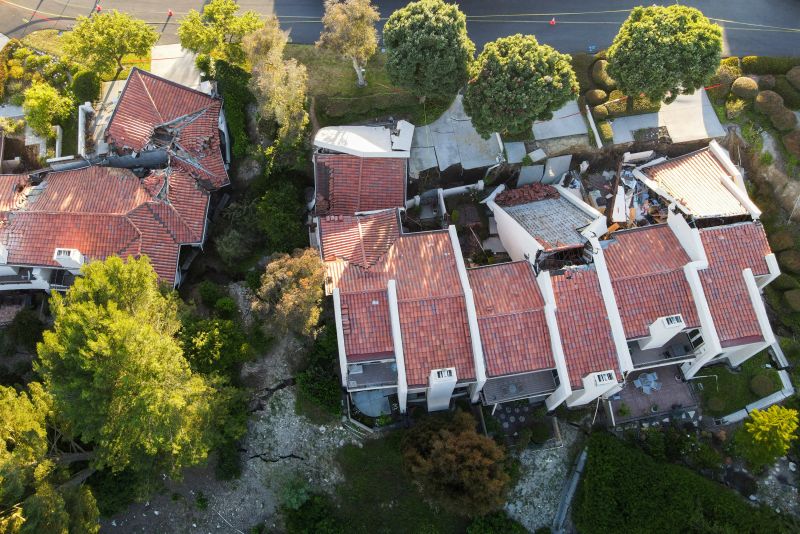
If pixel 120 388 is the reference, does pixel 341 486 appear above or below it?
below

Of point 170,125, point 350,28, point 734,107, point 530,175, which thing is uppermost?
point 350,28

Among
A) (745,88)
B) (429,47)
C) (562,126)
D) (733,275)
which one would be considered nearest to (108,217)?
(429,47)

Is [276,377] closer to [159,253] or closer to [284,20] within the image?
[159,253]

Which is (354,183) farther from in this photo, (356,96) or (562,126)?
(562,126)

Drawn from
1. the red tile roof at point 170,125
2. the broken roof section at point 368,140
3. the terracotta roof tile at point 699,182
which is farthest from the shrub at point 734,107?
the red tile roof at point 170,125

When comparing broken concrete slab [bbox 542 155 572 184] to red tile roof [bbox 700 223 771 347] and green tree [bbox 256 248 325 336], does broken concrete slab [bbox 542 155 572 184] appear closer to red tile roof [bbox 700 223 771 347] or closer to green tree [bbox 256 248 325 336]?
red tile roof [bbox 700 223 771 347]

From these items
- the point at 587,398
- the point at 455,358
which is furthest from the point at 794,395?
the point at 455,358
